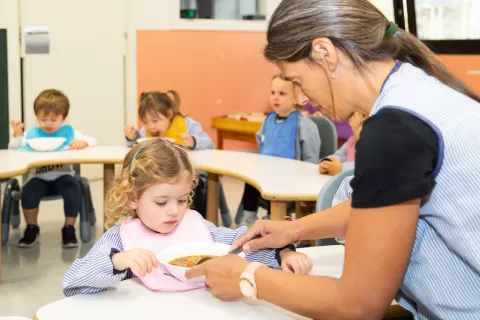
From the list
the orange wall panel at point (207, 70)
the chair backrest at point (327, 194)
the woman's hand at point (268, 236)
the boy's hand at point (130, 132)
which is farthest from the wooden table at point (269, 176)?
the orange wall panel at point (207, 70)

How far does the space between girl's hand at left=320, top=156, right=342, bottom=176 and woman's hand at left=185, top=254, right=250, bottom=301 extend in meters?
1.91

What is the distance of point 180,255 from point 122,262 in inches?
6.9

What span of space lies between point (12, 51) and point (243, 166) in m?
2.58

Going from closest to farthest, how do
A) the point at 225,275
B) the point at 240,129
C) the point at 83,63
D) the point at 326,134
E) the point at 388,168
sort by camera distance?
the point at 388,168
the point at 225,275
the point at 326,134
the point at 240,129
the point at 83,63

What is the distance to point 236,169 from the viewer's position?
372 centimetres

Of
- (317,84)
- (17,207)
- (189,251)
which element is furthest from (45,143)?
(317,84)

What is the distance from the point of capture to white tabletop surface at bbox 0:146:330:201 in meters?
3.14

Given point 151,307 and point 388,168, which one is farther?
point 151,307

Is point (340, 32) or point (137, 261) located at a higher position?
point (340, 32)

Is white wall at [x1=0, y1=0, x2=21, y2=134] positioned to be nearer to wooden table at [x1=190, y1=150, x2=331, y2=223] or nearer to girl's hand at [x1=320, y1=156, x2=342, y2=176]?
wooden table at [x1=190, y1=150, x2=331, y2=223]

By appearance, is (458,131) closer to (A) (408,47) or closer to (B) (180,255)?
(A) (408,47)

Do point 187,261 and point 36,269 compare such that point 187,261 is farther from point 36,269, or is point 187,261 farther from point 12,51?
point 12,51

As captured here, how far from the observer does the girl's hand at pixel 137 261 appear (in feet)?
5.24

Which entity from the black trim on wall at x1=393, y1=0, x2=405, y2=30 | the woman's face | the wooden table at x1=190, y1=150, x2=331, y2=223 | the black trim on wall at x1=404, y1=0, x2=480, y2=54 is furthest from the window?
the woman's face
